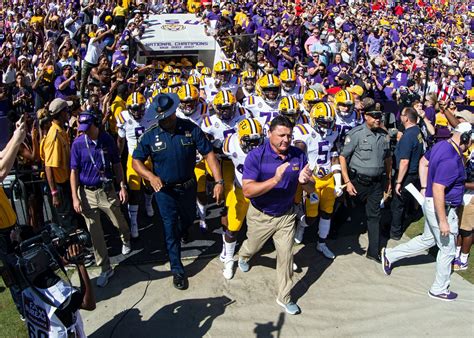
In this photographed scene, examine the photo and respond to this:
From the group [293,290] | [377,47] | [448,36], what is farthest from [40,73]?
[448,36]

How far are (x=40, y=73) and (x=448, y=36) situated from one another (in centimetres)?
2316

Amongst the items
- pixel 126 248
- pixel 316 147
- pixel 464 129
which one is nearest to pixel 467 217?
pixel 464 129

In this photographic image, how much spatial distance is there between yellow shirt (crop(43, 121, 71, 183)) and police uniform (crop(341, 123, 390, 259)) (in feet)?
10.5

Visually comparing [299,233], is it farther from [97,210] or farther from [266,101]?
[97,210]

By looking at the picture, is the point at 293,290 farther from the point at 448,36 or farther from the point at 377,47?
the point at 448,36

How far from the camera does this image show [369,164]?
566 centimetres

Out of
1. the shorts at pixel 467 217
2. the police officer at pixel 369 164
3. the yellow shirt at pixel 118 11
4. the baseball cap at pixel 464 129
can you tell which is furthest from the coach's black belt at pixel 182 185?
the yellow shirt at pixel 118 11

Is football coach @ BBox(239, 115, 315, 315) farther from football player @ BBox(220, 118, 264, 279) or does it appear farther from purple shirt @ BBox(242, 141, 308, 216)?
football player @ BBox(220, 118, 264, 279)

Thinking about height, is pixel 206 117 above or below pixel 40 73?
above

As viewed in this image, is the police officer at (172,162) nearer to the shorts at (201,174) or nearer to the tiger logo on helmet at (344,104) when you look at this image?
the shorts at (201,174)

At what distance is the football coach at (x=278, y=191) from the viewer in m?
4.39

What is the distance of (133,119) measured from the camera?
6.47 m

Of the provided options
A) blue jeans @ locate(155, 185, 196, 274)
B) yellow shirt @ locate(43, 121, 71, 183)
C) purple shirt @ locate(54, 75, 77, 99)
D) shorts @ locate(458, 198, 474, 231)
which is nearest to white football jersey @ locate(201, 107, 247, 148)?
blue jeans @ locate(155, 185, 196, 274)

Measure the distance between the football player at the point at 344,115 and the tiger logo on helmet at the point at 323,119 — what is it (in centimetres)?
60
